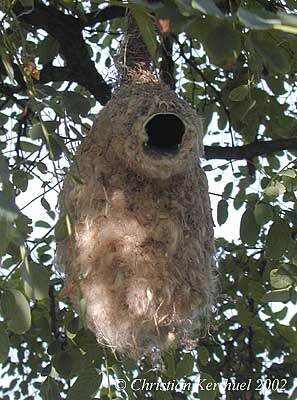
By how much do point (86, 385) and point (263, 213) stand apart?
0.45m

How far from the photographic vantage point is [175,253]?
1.36 metres

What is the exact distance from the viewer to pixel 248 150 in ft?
6.42

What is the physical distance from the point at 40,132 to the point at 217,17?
18.8 inches

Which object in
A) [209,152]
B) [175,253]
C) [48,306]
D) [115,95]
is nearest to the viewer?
[175,253]

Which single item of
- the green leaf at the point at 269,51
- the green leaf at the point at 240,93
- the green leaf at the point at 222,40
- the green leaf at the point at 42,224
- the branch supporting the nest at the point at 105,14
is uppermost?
the branch supporting the nest at the point at 105,14

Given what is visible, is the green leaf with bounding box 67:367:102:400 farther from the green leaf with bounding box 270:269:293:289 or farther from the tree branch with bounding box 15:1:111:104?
the tree branch with bounding box 15:1:111:104

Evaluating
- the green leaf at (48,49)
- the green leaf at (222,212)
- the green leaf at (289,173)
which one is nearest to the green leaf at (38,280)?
the green leaf at (289,173)

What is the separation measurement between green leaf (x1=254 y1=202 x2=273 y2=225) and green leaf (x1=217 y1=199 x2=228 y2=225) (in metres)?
0.26

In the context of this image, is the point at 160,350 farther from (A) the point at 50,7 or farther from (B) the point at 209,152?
(A) the point at 50,7

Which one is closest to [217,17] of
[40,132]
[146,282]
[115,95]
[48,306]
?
[40,132]

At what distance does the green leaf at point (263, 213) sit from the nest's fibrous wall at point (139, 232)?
0.37 feet

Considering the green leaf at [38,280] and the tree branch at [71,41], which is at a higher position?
the tree branch at [71,41]

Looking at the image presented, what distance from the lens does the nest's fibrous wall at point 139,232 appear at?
4.25 ft

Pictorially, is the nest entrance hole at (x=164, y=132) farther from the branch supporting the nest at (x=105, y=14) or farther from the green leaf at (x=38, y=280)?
the branch supporting the nest at (x=105, y=14)
